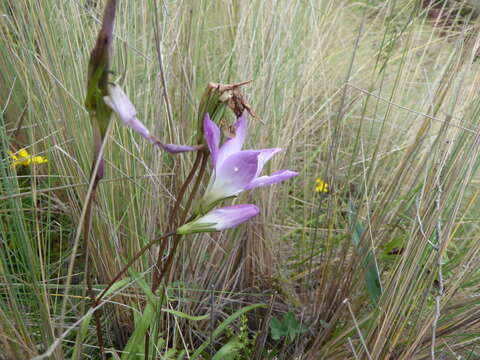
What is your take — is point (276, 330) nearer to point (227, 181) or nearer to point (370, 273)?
point (370, 273)

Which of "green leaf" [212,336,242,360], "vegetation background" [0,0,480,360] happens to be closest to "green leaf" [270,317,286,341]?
"vegetation background" [0,0,480,360]

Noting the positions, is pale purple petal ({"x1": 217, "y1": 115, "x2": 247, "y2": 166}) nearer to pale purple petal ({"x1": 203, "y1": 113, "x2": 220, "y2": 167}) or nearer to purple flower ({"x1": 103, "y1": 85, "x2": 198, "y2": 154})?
pale purple petal ({"x1": 203, "y1": 113, "x2": 220, "y2": 167})

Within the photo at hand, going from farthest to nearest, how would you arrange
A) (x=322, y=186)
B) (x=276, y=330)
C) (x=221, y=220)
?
(x=322, y=186), (x=276, y=330), (x=221, y=220)

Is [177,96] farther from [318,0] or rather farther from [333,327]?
[318,0]

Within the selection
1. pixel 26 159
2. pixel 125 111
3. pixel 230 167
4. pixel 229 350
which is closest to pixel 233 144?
pixel 230 167

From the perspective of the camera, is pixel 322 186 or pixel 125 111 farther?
pixel 322 186

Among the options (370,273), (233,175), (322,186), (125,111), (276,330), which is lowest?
(276,330)

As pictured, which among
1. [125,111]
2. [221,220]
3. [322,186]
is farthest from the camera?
[322,186]

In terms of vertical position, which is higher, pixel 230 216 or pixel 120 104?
pixel 120 104
